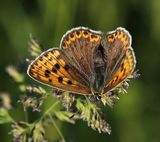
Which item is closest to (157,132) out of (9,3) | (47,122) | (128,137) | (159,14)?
(128,137)

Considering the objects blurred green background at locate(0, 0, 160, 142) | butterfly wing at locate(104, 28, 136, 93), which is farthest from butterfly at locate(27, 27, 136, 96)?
blurred green background at locate(0, 0, 160, 142)

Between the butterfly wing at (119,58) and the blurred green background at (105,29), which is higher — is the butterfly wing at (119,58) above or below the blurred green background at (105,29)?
below

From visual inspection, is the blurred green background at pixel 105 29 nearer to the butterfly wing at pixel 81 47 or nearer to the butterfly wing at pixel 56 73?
the butterfly wing at pixel 81 47

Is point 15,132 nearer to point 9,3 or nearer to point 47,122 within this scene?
point 47,122

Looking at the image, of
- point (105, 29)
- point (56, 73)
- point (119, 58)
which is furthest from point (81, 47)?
point (105, 29)

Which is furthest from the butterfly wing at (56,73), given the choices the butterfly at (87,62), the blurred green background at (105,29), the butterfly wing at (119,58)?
the blurred green background at (105,29)

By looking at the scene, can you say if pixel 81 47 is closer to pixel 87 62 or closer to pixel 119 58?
pixel 87 62

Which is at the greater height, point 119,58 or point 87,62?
point 87,62
